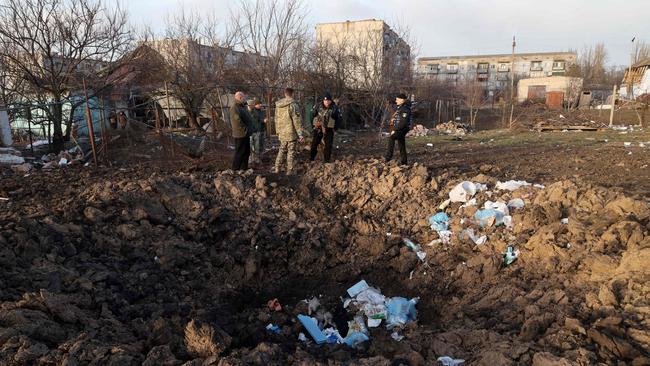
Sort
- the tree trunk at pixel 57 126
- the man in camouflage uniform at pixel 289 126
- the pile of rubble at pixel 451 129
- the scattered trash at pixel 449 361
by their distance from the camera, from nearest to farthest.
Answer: the scattered trash at pixel 449 361 < the man in camouflage uniform at pixel 289 126 < the tree trunk at pixel 57 126 < the pile of rubble at pixel 451 129

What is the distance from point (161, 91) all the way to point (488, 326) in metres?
15.6

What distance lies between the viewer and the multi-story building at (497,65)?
7375 cm

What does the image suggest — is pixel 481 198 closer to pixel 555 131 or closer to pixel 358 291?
pixel 358 291

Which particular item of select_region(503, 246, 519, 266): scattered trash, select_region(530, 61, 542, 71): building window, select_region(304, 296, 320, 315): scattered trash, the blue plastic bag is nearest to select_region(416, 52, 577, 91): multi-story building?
select_region(530, 61, 542, 71): building window

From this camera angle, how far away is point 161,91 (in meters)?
16.5

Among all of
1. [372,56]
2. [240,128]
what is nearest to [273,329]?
[240,128]

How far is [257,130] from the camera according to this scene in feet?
30.9

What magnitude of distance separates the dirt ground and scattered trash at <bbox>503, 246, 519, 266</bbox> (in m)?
0.07

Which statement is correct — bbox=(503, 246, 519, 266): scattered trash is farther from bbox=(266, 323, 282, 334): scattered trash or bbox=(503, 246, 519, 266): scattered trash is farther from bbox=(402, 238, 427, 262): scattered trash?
bbox=(266, 323, 282, 334): scattered trash

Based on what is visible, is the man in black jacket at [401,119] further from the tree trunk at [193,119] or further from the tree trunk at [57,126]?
the tree trunk at [193,119]

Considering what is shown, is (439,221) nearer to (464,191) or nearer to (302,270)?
(464,191)

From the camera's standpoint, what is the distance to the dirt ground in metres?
3.21

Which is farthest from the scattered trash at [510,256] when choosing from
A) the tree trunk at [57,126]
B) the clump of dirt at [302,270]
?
the tree trunk at [57,126]

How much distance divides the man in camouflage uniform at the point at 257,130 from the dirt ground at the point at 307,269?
2029mm
